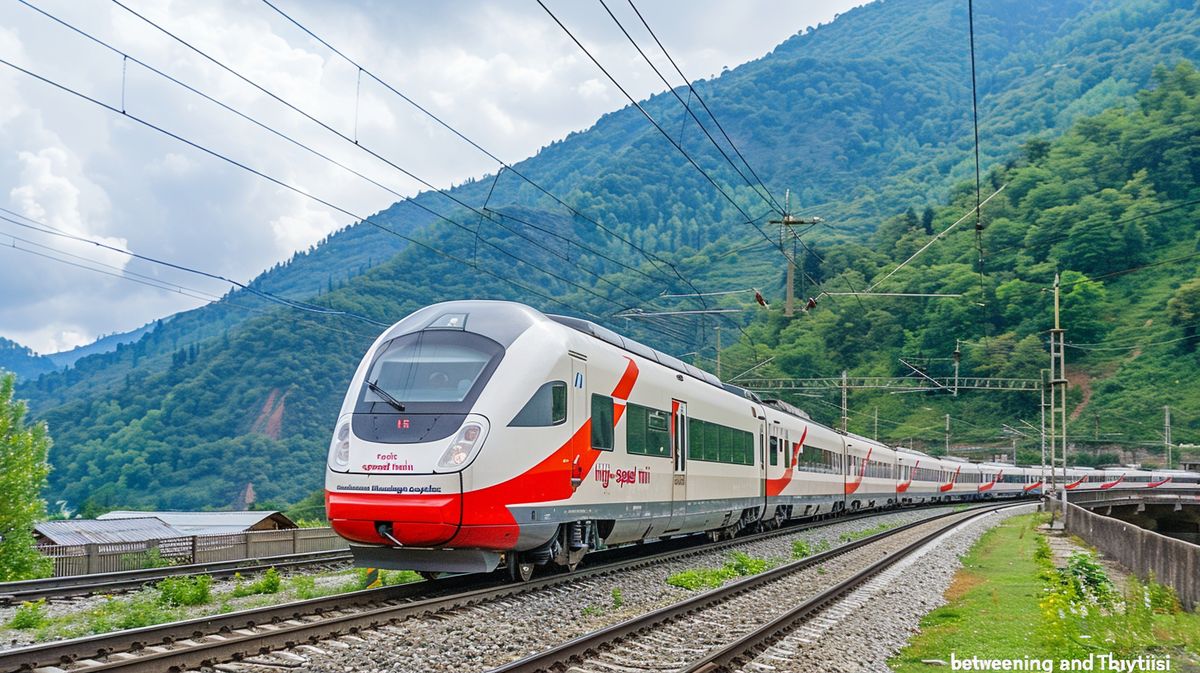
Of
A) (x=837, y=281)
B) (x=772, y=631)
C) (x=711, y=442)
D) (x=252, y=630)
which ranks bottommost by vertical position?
(x=772, y=631)

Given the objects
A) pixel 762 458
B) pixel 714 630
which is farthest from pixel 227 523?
pixel 714 630

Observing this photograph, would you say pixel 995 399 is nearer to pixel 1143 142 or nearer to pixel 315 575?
pixel 1143 142

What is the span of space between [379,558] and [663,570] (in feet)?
19.6

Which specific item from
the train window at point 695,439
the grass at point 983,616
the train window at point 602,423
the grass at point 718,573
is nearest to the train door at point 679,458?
the train window at point 695,439

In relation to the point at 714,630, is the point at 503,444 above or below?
above

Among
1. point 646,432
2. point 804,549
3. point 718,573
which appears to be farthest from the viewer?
point 804,549

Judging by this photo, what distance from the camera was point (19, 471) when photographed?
128ft

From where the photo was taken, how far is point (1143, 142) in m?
110

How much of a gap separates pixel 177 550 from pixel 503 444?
38.9 feet

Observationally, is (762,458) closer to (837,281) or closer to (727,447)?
(727,447)

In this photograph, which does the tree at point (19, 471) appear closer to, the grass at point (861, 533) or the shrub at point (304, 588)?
the shrub at point (304, 588)

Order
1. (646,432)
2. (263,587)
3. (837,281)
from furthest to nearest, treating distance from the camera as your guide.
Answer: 1. (837,281)
2. (646,432)
3. (263,587)

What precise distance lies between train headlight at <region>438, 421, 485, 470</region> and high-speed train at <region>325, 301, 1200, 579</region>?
0.05 ft

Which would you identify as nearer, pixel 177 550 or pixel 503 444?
pixel 503 444
